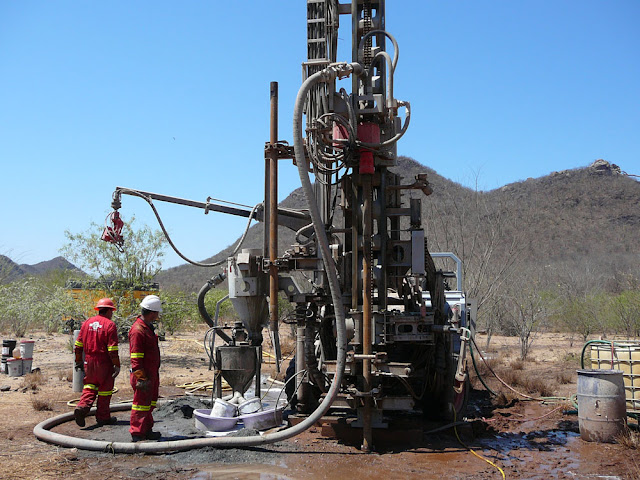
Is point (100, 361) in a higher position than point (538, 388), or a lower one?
higher

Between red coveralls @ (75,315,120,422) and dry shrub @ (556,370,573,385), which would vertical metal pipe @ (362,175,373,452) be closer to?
red coveralls @ (75,315,120,422)

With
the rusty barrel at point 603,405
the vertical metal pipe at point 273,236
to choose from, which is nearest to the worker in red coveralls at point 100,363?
the vertical metal pipe at point 273,236

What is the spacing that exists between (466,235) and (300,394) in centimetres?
1532

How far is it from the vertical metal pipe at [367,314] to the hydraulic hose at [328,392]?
0.42 meters

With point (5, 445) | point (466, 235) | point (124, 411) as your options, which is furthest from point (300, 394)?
point (466, 235)

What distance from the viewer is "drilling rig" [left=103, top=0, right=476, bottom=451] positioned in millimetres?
7684

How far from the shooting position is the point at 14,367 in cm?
1433

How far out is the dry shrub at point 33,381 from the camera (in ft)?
41.3

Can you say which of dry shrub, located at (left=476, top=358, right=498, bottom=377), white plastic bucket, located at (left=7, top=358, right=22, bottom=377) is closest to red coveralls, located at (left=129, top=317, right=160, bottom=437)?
white plastic bucket, located at (left=7, top=358, right=22, bottom=377)

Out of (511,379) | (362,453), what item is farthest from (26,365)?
(511,379)

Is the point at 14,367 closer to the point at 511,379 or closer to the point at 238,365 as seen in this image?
the point at 238,365

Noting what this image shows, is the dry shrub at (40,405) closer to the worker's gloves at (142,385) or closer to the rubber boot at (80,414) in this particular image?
the rubber boot at (80,414)

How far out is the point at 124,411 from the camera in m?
10.2

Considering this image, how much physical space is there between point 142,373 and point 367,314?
3.00 meters
